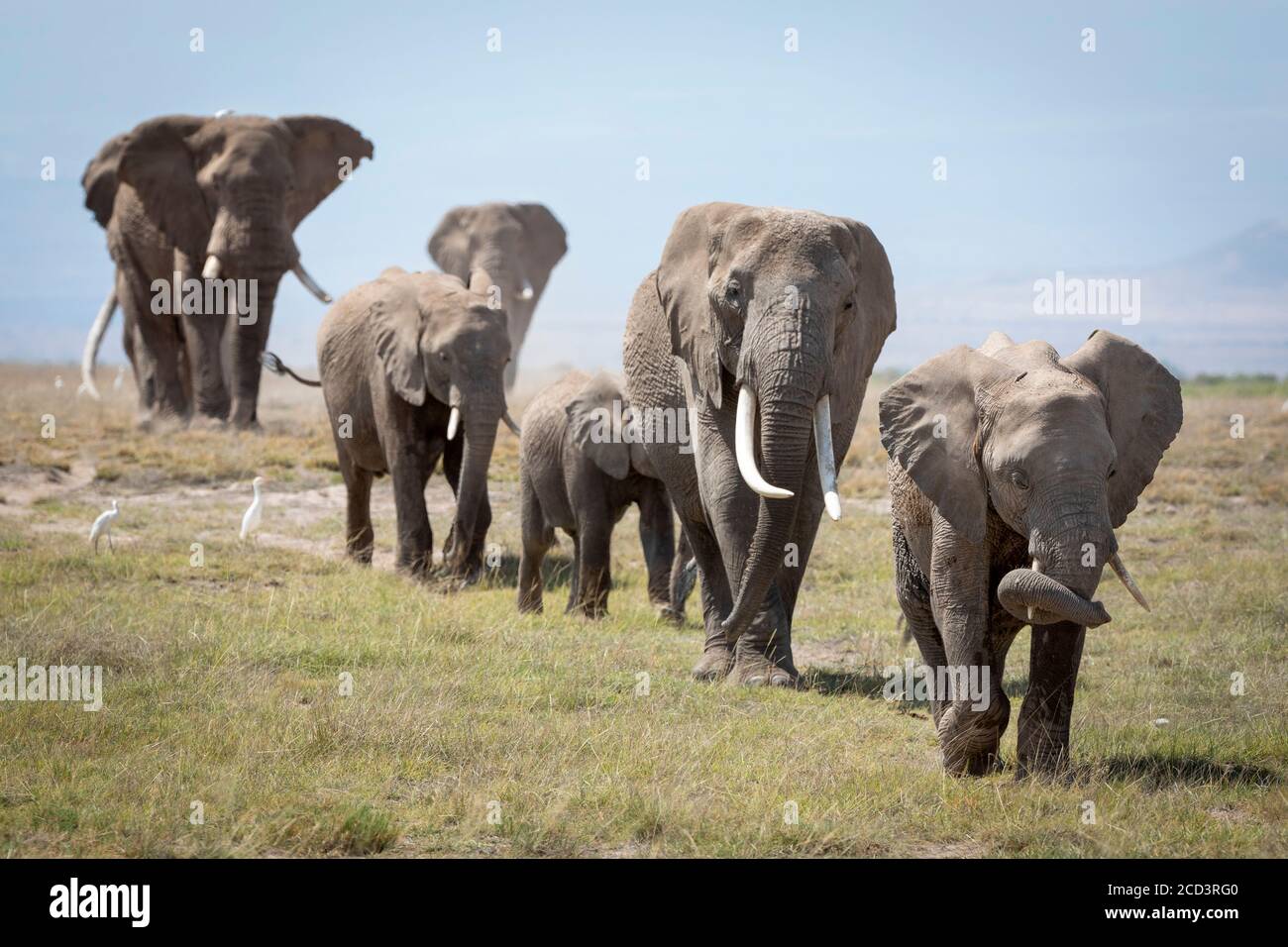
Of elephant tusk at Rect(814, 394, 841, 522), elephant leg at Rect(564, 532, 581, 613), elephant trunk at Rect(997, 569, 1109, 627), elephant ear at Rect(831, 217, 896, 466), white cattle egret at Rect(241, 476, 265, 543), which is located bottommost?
elephant leg at Rect(564, 532, 581, 613)

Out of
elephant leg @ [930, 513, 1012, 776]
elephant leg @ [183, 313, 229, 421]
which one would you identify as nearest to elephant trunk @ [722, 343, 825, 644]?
elephant leg @ [930, 513, 1012, 776]

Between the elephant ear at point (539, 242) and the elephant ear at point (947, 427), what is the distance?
90.7 ft

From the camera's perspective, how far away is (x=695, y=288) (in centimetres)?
977

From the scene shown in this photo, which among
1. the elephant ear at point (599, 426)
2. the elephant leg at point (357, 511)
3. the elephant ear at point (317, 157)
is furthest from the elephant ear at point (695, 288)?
the elephant ear at point (317, 157)

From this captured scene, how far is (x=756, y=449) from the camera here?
31.1 ft

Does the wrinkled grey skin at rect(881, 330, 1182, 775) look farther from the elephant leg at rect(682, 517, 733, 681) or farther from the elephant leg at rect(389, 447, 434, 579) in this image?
the elephant leg at rect(389, 447, 434, 579)

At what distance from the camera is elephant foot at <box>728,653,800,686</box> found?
9695 millimetres

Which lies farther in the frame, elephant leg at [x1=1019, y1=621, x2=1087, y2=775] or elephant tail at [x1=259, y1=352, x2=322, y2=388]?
elephant tail at [x1=259, y1=352, x2=322, y2=388]

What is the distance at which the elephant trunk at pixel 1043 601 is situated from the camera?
6.72 m

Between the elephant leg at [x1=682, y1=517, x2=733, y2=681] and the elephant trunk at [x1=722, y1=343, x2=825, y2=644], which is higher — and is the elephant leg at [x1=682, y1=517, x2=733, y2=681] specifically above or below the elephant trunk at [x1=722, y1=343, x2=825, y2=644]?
below

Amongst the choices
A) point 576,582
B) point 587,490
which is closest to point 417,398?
point 587,490

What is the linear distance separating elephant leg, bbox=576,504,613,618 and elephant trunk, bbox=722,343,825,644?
3.35m
